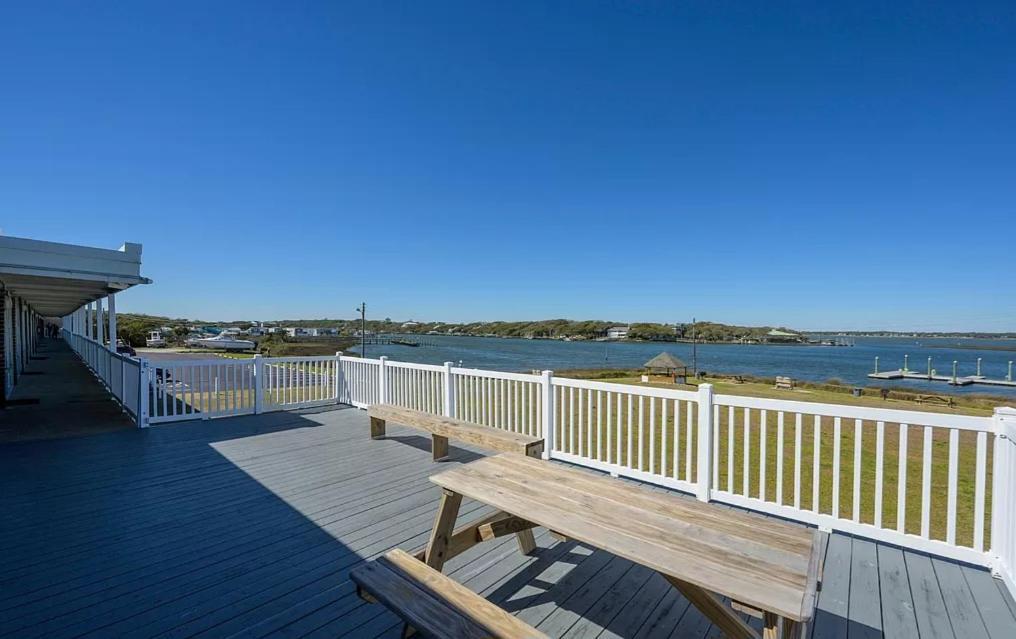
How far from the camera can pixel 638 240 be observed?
21484 millimetres

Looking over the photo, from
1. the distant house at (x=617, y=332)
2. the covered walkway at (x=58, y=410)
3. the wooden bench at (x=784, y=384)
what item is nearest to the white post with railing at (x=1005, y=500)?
the covered walkway at (x=58, y=410)

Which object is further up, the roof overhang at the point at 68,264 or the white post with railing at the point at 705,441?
the roof overhang at the point at 68,264

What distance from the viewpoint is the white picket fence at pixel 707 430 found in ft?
7.49

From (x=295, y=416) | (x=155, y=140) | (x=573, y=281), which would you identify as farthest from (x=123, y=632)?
(x=573, y=281)

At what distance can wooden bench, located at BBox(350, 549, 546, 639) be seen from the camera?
1276 millimetres

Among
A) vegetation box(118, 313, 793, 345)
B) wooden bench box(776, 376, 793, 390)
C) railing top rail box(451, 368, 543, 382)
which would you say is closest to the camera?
railing top rail box(451, 368, 543, 382)

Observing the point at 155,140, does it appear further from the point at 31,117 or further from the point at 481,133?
the point at 481,133

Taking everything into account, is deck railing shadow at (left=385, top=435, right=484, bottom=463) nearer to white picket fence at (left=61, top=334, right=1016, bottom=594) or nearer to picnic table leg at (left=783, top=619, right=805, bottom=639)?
white picket fence at (left=61, top=334, right=1016, bottom=594)

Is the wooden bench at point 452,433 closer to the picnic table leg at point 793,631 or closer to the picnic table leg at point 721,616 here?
the picnic table leg at point 721,616

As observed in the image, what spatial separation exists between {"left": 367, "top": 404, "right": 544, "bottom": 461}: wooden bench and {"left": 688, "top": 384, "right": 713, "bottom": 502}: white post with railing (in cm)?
119

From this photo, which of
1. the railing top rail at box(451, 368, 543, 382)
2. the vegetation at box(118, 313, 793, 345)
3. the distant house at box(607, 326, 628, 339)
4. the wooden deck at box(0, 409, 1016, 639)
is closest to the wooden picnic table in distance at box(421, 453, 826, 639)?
the wooden deck at box(0, 409, 1016, 639)

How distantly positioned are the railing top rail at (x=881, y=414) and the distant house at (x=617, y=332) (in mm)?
85519

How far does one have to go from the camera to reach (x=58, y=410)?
6.75 metres

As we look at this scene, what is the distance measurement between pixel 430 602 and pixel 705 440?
2.42 m
